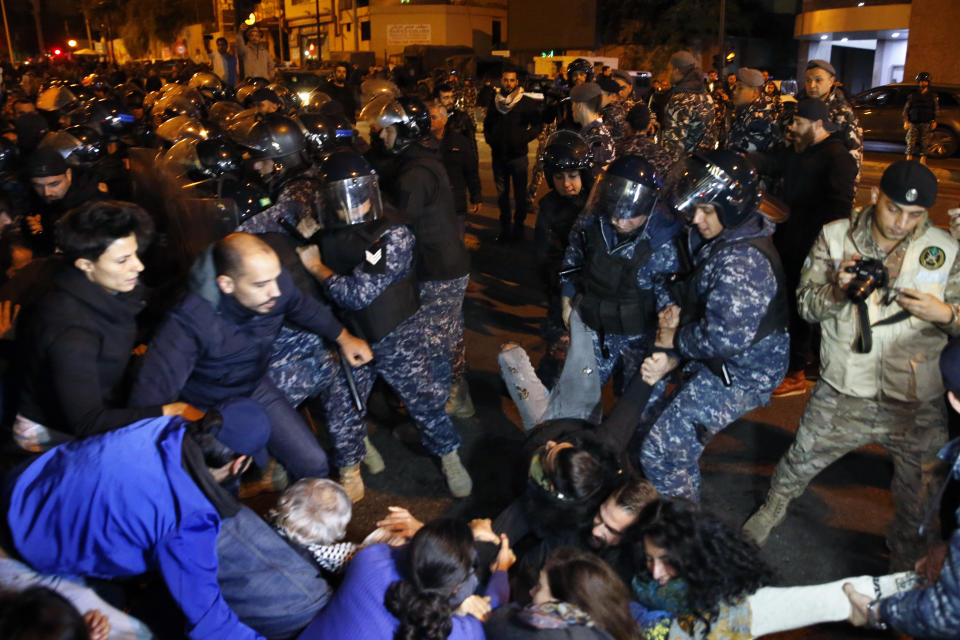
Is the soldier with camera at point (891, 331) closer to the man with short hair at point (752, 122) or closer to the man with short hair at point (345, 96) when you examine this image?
the man with short hair at point (752, 122)

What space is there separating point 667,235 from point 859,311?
946mm

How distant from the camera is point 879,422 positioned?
3131 mm

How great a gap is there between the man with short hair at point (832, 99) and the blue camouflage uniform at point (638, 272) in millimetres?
3091

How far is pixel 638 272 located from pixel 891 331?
1.15 meters

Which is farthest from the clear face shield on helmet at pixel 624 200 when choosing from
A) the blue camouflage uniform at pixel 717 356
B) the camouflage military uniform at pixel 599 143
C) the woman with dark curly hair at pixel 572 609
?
the woman with dark curly hair at pixel 572 609

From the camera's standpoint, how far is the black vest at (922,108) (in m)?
11.6

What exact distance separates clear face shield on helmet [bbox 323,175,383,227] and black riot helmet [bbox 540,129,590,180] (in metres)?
1.44

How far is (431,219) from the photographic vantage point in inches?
176

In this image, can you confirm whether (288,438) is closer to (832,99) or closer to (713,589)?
(713,589)

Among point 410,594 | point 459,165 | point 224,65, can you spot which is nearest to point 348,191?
point 410,594

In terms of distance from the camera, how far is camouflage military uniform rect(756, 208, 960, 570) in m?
A: 3.04

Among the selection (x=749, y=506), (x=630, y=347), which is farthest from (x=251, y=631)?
(x=749, y=506)

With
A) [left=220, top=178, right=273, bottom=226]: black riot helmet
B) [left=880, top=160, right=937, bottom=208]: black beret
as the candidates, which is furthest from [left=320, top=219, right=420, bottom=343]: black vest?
[left=880, top=160, right=937, bottom=208]: black beret

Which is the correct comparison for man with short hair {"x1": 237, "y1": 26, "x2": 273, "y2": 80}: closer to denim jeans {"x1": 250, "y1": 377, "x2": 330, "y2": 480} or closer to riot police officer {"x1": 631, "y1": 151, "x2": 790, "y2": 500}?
denim jeans {"x1": 250, "y1": 377, "x2": 330, "y2": 480}
